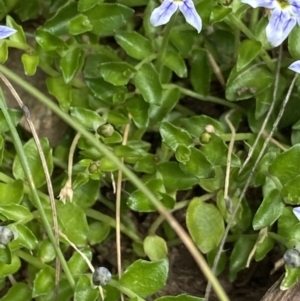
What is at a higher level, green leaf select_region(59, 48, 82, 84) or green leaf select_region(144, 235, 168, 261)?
green leaf select_region(59, 48, 82, 84)

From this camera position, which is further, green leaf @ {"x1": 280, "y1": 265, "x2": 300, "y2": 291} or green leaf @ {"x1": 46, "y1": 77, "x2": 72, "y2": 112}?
green leaf @ {"x1": 46, "y1": 77, "x2": 72, "y2": 112}

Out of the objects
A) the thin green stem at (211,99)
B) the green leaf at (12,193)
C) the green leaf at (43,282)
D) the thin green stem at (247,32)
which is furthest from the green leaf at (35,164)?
the thin green stem at (247,32)

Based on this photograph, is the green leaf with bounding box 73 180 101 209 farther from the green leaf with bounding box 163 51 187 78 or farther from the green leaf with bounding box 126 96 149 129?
the green leaf with bounding box 163 51 187 78

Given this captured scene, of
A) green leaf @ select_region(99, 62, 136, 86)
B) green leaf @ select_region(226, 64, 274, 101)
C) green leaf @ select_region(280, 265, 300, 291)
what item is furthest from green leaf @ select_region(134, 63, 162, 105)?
green leaf @ select_region(280, 265, 300, 291)

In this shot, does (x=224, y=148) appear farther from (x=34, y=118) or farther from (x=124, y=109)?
(x=34, y=118)

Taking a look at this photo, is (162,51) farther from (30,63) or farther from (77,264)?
(77,264)

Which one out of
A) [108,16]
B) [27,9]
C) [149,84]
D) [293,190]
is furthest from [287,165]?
[27,9]
